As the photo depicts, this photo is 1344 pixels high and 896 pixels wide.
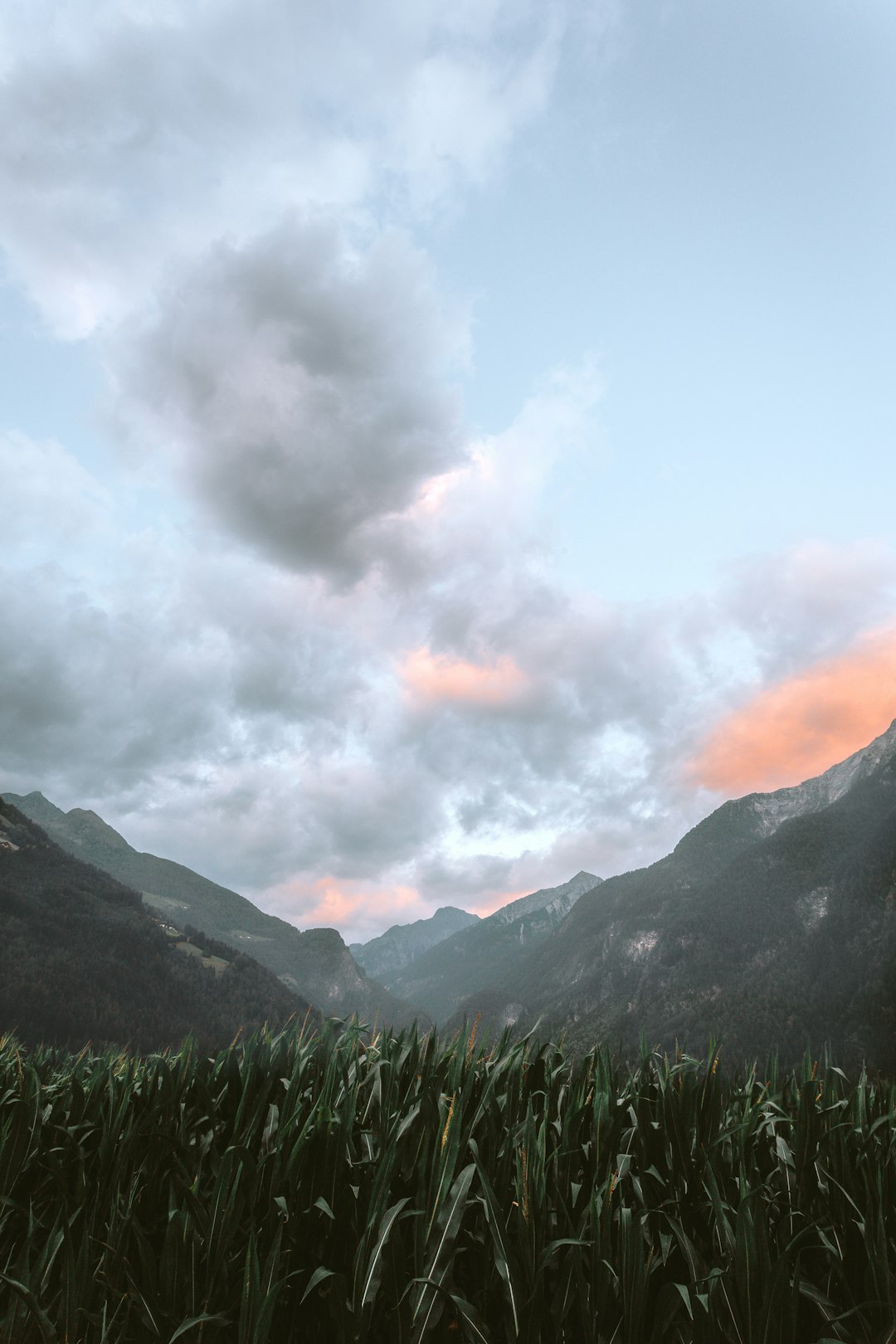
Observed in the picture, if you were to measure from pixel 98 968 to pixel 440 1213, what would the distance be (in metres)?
118

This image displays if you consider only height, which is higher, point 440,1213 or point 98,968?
point 440,1213

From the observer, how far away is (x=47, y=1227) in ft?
11.4

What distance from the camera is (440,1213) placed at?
286 cm

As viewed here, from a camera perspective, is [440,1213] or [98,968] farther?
[98,968]

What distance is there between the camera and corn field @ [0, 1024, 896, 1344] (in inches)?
104

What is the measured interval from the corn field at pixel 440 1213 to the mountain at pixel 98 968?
238ft

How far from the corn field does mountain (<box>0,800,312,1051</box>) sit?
72.4m

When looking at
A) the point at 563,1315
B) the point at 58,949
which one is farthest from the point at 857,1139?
the point at 58,949

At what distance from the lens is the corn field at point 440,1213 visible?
2.64 meters

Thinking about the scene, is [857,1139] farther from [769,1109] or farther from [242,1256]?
[242,1256]

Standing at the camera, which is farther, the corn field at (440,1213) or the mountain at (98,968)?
the mountain at (98,968)

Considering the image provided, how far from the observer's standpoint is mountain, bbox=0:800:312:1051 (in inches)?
3209

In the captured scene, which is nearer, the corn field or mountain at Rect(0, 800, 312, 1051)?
the corn field

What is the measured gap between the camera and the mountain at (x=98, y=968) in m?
81.5
